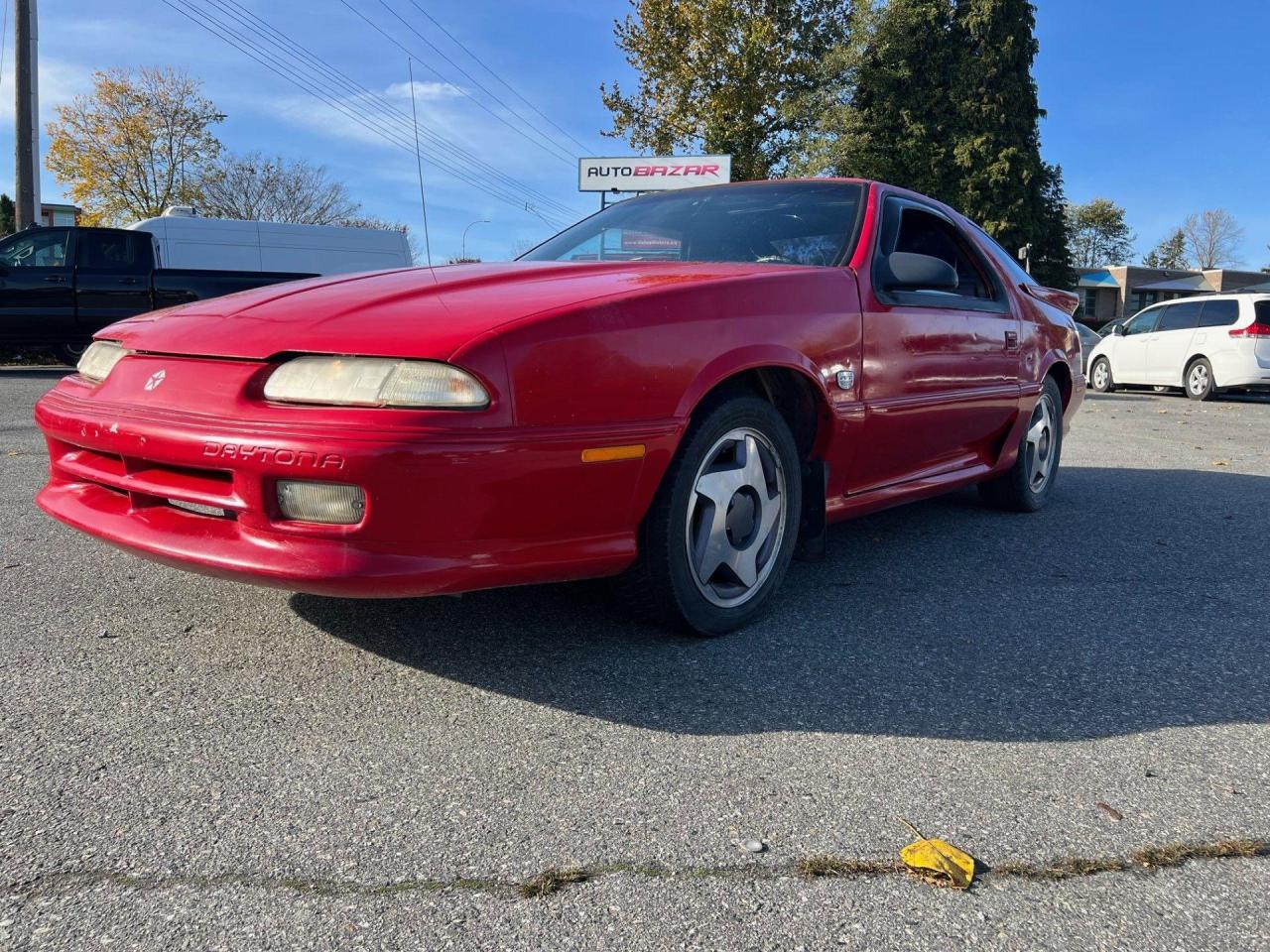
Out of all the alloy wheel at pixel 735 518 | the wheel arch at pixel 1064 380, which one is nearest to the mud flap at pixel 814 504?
the alloy wheel at pixel 735 518

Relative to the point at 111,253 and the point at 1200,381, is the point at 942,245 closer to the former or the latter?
the point at 111,253

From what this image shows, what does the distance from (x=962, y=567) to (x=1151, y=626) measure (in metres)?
0.80

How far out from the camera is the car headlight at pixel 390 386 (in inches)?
84.2

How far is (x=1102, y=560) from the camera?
155 inches

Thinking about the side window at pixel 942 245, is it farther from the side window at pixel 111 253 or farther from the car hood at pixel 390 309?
the side window at pixel 111 253

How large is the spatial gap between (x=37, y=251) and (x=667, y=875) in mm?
13678

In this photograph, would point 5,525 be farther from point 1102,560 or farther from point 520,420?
point 1102,560

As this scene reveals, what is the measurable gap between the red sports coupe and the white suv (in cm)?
1230

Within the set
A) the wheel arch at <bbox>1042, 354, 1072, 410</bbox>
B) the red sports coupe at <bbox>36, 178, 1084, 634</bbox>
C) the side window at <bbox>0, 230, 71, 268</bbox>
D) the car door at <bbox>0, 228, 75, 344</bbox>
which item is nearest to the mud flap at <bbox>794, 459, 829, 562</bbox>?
the red sports coupe at <bbox>36, 178, 1084, 634</bbox>

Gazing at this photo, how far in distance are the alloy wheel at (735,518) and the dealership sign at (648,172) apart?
22.4 meters

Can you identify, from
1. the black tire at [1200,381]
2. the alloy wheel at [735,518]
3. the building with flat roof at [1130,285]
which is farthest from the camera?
the building with flat roof at [1130,285]

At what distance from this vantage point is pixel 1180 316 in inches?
582

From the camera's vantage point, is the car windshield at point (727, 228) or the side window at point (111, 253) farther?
the side window at point (111, 253)

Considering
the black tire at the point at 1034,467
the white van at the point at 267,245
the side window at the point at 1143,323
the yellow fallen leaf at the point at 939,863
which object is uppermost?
the white van at the point at 267,245
